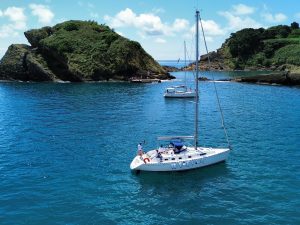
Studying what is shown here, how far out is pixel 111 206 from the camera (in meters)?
37.0

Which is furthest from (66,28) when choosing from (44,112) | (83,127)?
(83,127)

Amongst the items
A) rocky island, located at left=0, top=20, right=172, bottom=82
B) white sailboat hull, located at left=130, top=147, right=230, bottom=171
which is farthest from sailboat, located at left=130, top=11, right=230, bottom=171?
rocky island, located at left=0, top=20, right=172, bottom=82

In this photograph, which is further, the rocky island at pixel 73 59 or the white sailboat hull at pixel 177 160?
the rocky island at pixel 73 59

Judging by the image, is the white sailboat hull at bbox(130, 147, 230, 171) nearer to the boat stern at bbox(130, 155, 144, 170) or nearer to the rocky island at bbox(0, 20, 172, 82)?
the boat stern at bbox(130, 155, 144, 170)

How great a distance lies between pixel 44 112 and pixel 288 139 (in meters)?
51.6

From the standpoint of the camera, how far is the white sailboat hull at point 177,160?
44.8 metres

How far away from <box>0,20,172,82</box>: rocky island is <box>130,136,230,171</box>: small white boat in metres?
113

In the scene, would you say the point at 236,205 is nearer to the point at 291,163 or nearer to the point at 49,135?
the point at 291,163

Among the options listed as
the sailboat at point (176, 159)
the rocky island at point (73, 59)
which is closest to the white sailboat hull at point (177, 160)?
the sailboat at point (176, 159)

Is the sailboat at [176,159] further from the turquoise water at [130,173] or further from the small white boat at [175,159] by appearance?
the turquoise water at [130,173]

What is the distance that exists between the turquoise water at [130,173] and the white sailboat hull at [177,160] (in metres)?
0.93

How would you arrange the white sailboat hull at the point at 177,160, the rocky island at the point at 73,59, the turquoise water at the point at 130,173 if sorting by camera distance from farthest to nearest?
1. the rocky island at the point at 73,59
2. the white sailboat hull at the point at 177,160
3. the turquoise water at the point at 130,173

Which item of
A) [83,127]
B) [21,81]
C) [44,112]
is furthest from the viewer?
[21,81]

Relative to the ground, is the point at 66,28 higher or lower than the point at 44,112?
higher
